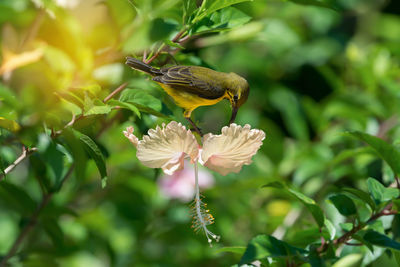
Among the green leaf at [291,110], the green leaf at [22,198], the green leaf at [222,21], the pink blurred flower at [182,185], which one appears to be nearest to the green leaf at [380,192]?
the green leaf at [222,21]

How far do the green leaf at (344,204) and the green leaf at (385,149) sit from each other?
0.44 ft

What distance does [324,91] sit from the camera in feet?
10.2

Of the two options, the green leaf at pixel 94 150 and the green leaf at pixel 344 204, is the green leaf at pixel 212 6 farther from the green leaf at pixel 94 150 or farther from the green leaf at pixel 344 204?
the green leaf at pixel 344 204

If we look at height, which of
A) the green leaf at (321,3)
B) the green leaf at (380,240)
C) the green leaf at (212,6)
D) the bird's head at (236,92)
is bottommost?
the green leaf at (380,240)

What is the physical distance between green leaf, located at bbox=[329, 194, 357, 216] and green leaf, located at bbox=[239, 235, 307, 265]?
132mm

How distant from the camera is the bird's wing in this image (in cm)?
102

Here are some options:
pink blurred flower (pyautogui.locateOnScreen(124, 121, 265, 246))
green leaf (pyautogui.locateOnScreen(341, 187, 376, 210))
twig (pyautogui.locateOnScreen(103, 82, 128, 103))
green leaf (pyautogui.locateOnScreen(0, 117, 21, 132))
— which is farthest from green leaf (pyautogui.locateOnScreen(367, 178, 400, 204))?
green leaf (pyautogui.locateOnScreen(0, 117, 21, 132))

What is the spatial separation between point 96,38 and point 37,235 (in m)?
0.81

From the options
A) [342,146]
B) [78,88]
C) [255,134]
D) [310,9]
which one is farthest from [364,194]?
[310,9]

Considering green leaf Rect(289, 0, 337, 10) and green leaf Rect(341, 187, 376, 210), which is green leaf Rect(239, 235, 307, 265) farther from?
green leaf Rect(289, 0, 337, 10)

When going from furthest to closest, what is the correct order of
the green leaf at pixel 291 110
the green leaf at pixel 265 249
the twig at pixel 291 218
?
the green leaf at pixel 291 110, the twig at pixel 291 218, the green leaf at pixel 265 249

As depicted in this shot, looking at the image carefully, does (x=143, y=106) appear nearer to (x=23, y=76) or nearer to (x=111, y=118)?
(x=111, y=118)

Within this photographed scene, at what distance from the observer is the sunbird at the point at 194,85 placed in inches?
40.0

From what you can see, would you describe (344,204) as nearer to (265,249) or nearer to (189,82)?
(265,249)
